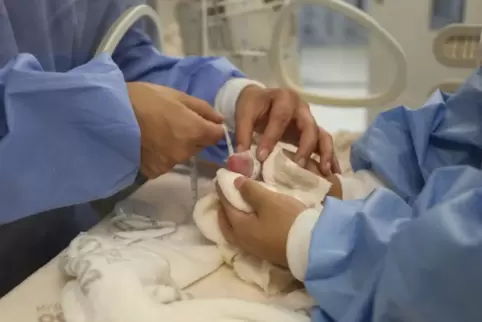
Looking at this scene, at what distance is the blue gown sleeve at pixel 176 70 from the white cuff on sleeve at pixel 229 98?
0.01m

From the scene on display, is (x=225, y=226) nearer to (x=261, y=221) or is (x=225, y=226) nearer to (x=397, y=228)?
(x=261, y=221)

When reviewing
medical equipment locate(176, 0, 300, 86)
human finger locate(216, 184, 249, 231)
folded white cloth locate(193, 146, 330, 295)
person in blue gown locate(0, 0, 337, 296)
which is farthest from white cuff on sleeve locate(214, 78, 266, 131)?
medical equipment locate(176, 0, 300, 86)

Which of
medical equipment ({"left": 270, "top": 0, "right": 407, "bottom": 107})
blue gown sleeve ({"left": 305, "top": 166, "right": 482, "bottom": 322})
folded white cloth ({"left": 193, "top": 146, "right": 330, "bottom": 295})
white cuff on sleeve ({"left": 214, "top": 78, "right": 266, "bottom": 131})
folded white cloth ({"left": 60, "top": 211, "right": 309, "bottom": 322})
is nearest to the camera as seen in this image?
blue gown sleeve ({"left": 305, "top": 166, "right": 482, "bottom": 322})

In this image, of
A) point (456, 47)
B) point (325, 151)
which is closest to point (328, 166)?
point (325, 151)

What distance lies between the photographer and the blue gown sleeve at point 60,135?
25.9 inches

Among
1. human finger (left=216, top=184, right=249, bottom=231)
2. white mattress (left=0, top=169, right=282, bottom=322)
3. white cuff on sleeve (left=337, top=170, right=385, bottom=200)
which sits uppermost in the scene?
human finger (left=216, top=184, right=249, bottom=231)

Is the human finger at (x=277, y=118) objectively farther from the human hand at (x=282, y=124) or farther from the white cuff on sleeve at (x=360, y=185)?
the white cuff on sleeve at (x=360, y=185)

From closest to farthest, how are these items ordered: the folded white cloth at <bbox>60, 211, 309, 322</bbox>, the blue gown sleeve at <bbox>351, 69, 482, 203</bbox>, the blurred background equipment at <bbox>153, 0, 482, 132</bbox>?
1. the folded white cloth at <bbox>60, 211, 309, 322</bbox>
2. the blue gown sleeve at <bbox>351, 69, 482, 203</bbox>
3. the blurred background equipment at <bbox>153, 0, 482, 132</bbox>

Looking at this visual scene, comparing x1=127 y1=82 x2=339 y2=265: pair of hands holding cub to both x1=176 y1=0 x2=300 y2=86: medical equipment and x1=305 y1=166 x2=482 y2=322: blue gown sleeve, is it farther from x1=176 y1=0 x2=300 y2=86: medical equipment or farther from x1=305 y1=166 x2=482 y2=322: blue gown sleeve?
x1=176 y1=0 x2=300 y2=86: medical equipment

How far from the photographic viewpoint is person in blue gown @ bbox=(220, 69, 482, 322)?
48 cm

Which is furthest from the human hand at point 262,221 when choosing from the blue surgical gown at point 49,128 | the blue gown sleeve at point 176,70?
the blue gown sleeve at point 176,70

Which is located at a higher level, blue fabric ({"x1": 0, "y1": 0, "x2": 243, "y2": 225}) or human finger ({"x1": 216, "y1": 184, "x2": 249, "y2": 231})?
blue fabric ({"x1": 0, "y1": 0, "x2": 243, "y2": 225})

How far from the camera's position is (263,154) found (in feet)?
2.76

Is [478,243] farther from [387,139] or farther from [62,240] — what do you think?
[62,240]
